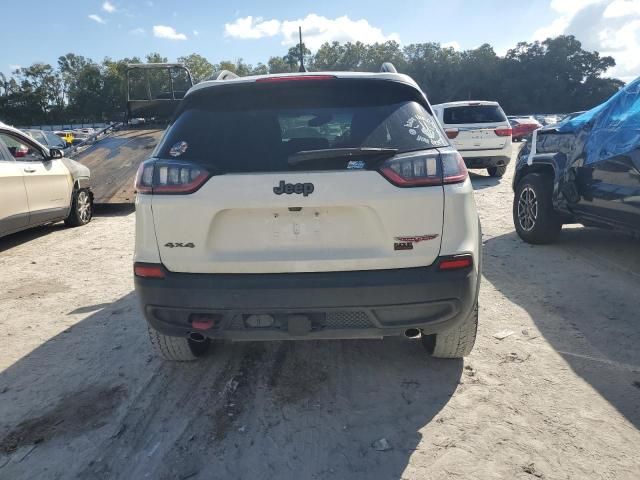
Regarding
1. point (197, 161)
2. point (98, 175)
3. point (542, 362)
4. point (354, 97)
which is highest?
point (354, 97)

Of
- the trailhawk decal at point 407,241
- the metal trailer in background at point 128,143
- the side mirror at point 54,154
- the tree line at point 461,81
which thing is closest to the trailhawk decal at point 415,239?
the trailhawk decal at point 407,241

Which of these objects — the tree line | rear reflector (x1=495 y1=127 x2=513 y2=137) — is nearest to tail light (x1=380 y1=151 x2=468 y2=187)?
rear reflector (x1=495 y1=127 x2=513 y2=137)

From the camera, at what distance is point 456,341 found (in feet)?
10.2

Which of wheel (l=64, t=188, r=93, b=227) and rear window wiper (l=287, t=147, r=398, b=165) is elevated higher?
rear window wiper (l=287, t=147, r=398, b=165)

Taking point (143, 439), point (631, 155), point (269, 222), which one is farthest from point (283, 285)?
point (631, 155)

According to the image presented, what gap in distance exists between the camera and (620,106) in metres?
5.01

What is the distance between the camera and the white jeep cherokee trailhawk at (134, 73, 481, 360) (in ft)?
8.13

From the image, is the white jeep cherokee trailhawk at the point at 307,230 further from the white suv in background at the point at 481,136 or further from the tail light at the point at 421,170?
the white suv in background at the point at 481,136

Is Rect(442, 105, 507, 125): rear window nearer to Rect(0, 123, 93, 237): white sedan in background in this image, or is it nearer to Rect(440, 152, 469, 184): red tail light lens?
Rect(0, 123, 93, 237): white sedan in background

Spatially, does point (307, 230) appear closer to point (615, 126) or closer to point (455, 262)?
point (455, 262)

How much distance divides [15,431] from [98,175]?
7777mm

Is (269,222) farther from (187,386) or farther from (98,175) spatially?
(98,175)

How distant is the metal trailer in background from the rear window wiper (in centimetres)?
743

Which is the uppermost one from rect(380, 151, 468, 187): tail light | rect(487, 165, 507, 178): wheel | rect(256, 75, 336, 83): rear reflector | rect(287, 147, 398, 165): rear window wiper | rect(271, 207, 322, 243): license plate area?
rect(256, 75, 336, 83): rear reflector
